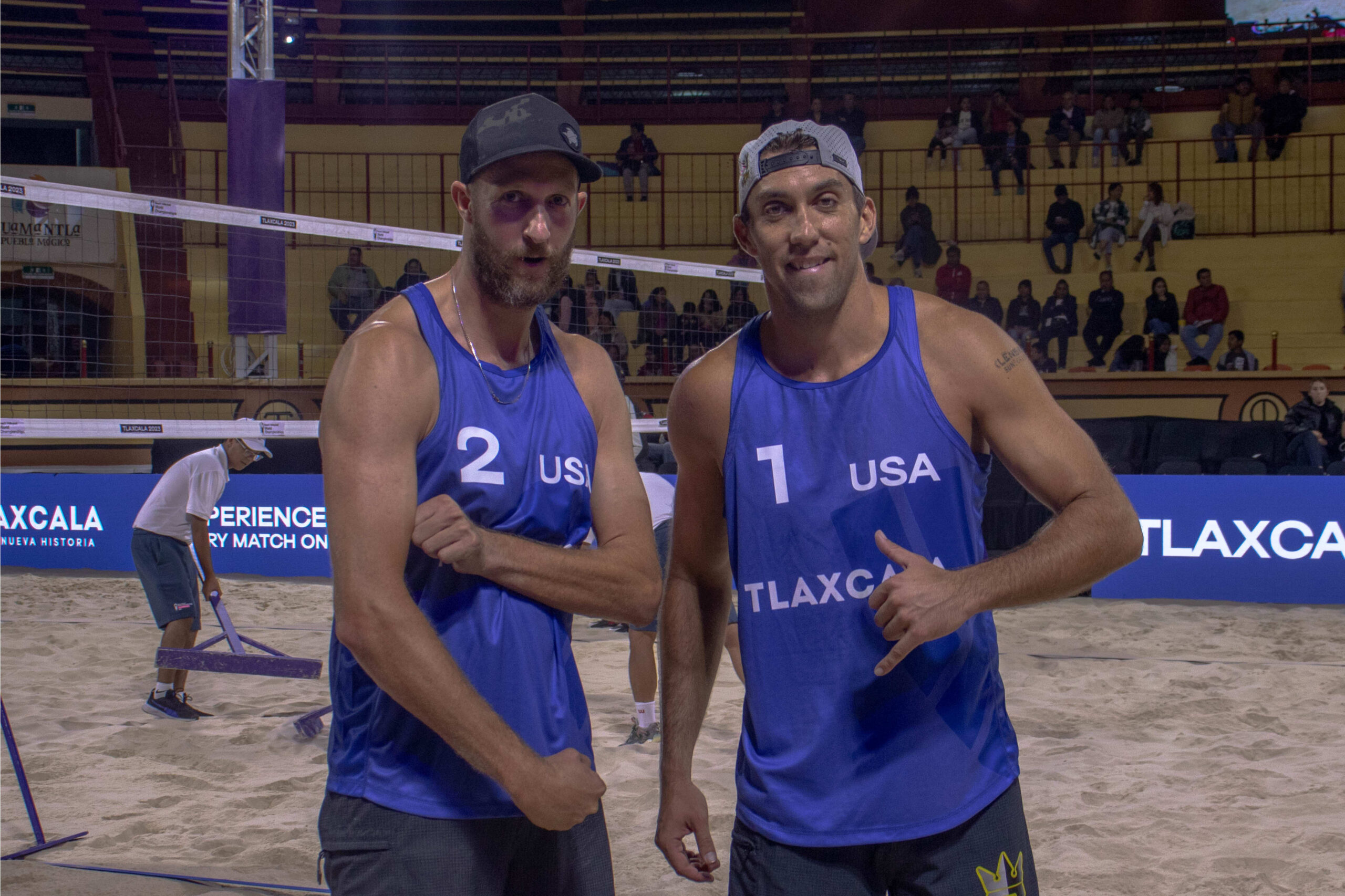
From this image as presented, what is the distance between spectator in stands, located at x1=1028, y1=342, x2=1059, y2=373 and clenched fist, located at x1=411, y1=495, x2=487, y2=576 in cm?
1225

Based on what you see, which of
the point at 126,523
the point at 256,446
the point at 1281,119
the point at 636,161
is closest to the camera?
the point at 256,446

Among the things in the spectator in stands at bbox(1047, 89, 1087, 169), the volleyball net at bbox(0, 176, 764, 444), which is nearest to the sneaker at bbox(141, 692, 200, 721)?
the volleyball net at bbox(0, 176, 764, 444)

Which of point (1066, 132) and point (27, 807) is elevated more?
point (1066, 132)

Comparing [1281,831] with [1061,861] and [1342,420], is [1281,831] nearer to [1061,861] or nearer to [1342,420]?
[1061,861]

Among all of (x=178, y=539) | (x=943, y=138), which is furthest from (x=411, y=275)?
(x=943, y=138)

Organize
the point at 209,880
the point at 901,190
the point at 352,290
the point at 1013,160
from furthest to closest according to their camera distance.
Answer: the point at 901,190, the point at 1013,160, the point at 352,290, the point at 209,880

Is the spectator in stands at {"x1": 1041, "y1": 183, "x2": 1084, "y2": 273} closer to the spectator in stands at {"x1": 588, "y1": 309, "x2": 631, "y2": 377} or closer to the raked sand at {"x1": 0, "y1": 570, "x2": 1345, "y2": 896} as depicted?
the spectator in stands at {"x1": 588, "y1": 309, "x2": 631, "y2": 377}

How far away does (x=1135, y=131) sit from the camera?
16500mm

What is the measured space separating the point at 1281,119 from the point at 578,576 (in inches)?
698

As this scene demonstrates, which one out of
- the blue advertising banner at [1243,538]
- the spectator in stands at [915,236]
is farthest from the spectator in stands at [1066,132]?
the blue advertising banner at [1243,538]

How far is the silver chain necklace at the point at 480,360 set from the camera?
68.2 inches

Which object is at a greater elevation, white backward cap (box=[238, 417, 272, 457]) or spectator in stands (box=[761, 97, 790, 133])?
spectator in stands (box=[761, 97, 790, 133])

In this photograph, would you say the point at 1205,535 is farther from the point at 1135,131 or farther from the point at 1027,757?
the point at 1135,131

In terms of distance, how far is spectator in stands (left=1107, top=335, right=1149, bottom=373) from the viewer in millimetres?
13414
